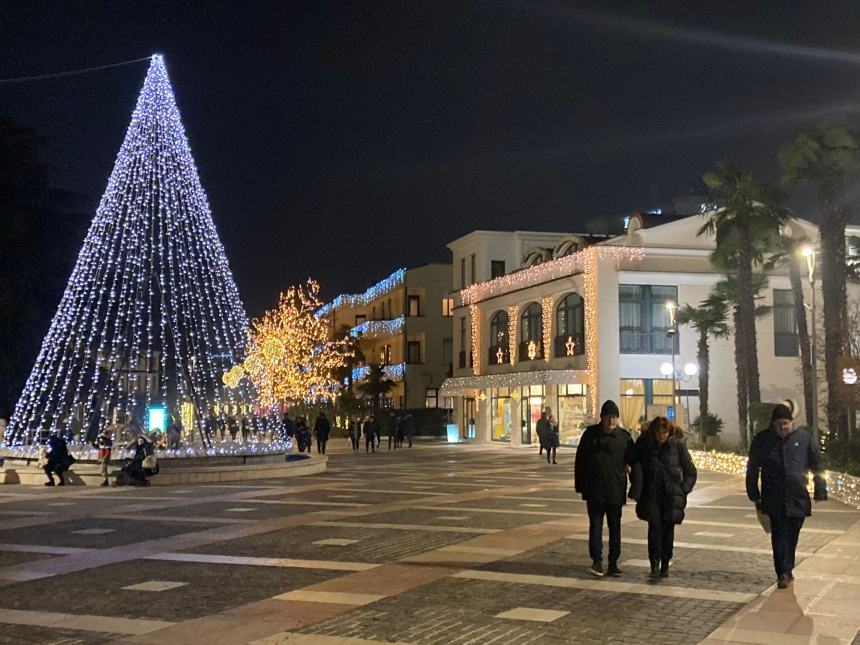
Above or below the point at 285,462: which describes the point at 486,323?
above

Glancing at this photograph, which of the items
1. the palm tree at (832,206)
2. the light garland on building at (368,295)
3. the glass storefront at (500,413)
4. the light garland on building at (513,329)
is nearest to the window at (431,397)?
the light garland on building at (368,295)

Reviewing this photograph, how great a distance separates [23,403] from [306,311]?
34660mm

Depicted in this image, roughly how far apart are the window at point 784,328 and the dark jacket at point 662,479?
115ft

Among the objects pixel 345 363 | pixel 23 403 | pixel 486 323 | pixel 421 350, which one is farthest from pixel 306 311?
pixel 23 403

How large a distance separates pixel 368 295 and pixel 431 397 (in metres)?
14.4

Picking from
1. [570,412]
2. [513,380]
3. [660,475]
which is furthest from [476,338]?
[660,475]

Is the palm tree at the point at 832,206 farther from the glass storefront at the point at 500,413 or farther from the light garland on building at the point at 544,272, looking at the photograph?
the glass storefront at the point at 500,413

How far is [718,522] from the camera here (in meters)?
15.3

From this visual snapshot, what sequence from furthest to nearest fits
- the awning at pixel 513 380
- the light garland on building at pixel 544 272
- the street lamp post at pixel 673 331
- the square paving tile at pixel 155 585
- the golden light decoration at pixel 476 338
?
the golden light decoration at pixel 476 338, the awning at pixel 513 380, the light garland on building at pixel 544 272, the street lamp post at pixel 673 331, the square paving tile at pixel 155 585

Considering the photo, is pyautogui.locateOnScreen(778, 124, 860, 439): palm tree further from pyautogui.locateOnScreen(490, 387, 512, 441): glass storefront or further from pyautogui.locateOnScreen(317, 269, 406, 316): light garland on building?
pyautogui.locateOnScreen(317, 269, 406, 316): light garland on building

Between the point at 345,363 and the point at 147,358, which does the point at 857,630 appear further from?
the point at 345,363

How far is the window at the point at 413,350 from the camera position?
70125 mm

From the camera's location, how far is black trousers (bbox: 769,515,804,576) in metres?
9.27

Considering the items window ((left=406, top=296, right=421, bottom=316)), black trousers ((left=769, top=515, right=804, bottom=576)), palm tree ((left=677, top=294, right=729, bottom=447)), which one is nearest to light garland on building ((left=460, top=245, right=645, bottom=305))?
palm tree ((left=677, top=294, right=729, bottom=447))
